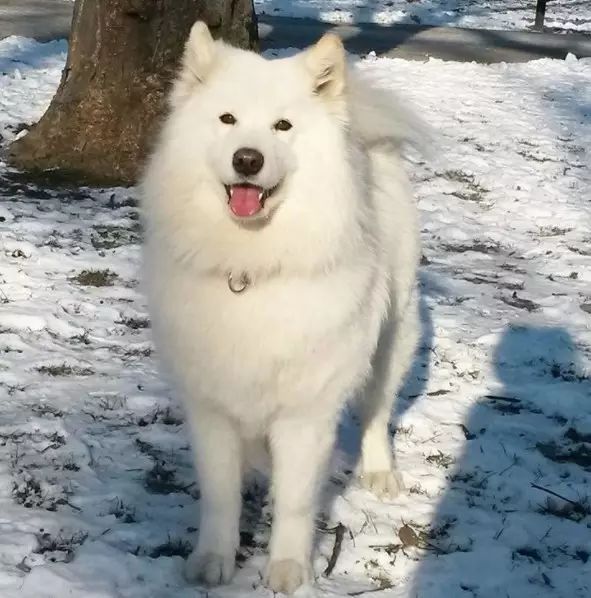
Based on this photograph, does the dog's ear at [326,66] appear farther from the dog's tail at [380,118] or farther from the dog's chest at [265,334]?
the dog's chest at [265,334]

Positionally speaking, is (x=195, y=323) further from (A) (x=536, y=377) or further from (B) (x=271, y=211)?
(A) (x=536, y=377)

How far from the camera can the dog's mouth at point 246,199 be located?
2.65 m

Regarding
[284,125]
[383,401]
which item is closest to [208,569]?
[383,401]

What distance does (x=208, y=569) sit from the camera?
2797 mm

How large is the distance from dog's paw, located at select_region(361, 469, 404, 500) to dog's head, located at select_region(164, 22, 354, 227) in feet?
4.06

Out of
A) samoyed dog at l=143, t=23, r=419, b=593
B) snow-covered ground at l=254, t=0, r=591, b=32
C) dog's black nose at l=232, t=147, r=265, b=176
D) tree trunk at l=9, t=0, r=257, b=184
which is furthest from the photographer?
snow-covered ground at l=254, t=0, r=591, b=32

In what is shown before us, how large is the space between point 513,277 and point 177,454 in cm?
300

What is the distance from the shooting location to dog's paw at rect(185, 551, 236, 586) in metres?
2.80

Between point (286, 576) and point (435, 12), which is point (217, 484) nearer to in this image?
point (286, 576)

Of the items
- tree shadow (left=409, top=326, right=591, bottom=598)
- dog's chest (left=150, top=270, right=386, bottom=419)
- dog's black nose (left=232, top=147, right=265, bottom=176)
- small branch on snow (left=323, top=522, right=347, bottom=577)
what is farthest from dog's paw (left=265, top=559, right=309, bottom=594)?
dog's black nose (left=232, top=147, right=265, bottom=176)

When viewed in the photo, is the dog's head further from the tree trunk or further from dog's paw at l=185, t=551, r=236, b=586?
the tree trunk

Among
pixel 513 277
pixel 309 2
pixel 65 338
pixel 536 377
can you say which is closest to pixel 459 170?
pixel 513 277

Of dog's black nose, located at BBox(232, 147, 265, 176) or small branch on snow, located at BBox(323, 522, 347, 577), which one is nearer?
dog's black nose, located at BBox(232, 147, 265, 176)

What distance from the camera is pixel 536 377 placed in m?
4.48
